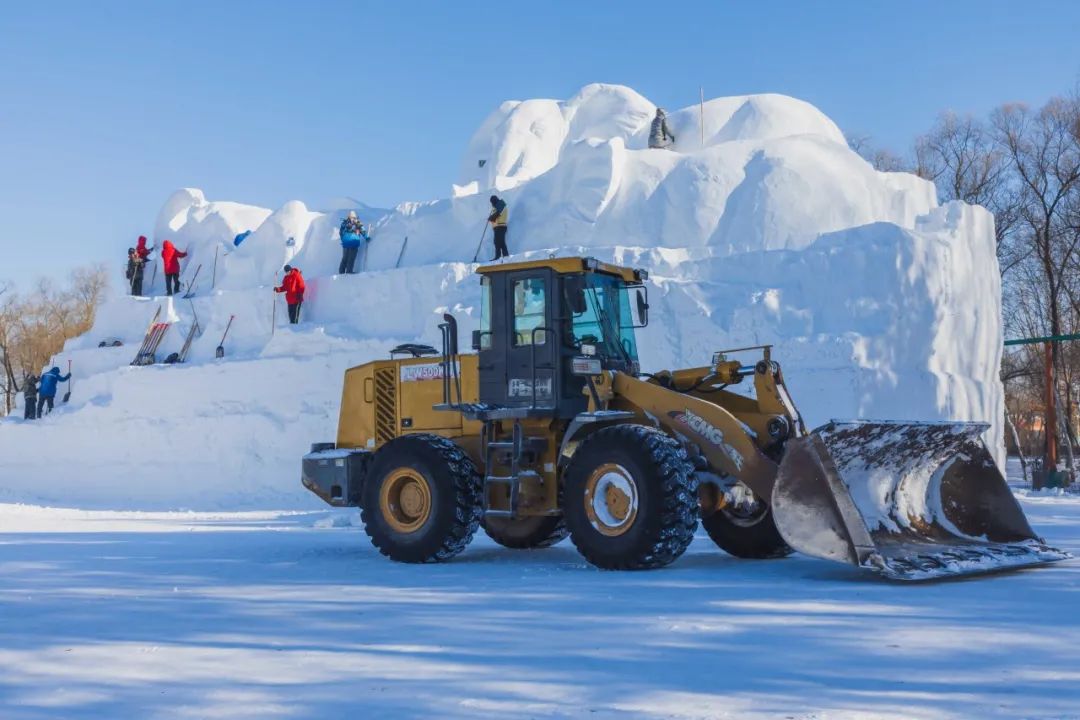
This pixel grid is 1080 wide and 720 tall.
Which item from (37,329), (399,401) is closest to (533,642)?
(399,401)

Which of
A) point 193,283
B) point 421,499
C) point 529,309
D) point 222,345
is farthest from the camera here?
point 193,283

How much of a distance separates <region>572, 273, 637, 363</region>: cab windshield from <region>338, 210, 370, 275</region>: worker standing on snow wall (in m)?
16.1

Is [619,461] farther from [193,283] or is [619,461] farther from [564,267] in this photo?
[193,283]

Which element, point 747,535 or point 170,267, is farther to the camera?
point 170,267

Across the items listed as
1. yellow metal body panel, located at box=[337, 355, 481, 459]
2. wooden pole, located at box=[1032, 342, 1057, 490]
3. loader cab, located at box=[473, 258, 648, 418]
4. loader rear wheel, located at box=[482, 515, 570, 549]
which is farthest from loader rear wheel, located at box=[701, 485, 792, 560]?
wooden pole, located at box=[1032, 342, 1057, 490]

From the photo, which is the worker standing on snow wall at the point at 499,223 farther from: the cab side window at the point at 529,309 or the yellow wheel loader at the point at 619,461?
the cab side window at the point at 529,309

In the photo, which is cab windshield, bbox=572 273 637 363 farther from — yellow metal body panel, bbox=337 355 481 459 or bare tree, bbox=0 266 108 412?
bare tree, bbox=0 266 108 412

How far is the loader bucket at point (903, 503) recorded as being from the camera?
8.16 meters

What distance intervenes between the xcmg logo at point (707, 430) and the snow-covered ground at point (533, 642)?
908 mm

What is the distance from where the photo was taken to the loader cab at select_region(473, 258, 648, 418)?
10.1 metres

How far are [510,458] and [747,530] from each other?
217cm

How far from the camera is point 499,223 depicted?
75.6 ft

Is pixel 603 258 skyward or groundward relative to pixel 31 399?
skyward

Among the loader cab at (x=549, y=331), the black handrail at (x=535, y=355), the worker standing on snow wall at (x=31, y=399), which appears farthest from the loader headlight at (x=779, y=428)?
the worker standing on snow wall at (x=31, y=399)
